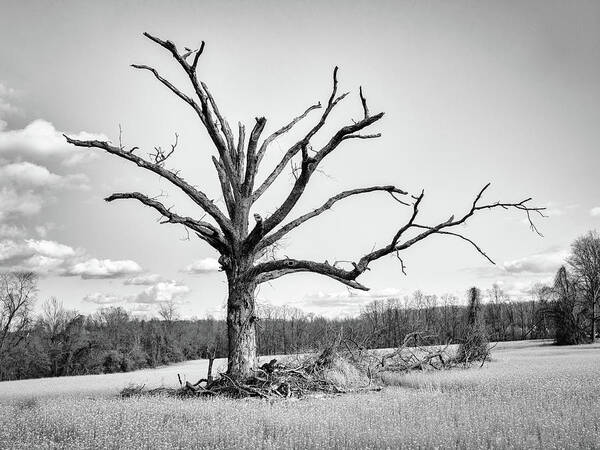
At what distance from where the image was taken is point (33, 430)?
379 inches

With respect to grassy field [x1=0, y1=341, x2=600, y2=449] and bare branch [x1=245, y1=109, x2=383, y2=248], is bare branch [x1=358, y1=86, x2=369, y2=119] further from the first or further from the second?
grassy field [x1=0, y1=341, x2=600, y2=449]

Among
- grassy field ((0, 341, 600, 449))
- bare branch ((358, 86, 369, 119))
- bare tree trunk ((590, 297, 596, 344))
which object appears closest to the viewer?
grassy field ((0, 341, 600, 449))

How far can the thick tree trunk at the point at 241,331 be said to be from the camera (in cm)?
1449

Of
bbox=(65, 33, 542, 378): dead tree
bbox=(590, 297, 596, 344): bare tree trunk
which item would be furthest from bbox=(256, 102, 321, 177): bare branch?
bbox=(590, 297, 596, 344): bare tree trunk

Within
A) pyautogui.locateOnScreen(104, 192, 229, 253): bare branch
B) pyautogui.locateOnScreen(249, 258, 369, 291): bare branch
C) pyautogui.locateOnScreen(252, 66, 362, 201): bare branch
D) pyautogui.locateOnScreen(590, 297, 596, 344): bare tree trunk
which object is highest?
pyautogui.locateOnScreen(252, 66, 362, 201): bare branch

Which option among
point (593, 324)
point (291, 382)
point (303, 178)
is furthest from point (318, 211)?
point (593, 324)

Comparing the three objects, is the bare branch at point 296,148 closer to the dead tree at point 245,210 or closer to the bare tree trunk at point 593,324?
the dead tree at point 245,210

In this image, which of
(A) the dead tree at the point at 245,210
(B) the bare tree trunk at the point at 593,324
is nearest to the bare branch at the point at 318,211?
(A) the dead tree at the point at 245,210

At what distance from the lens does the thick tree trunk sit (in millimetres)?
14492

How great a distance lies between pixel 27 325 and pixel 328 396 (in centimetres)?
5213

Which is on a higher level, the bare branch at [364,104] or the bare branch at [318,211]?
the bare branch at [364,104]

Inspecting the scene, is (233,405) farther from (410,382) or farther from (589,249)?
(589,249)

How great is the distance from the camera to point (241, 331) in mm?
14516

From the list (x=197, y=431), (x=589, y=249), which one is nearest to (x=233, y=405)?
(x=197, y=431)
